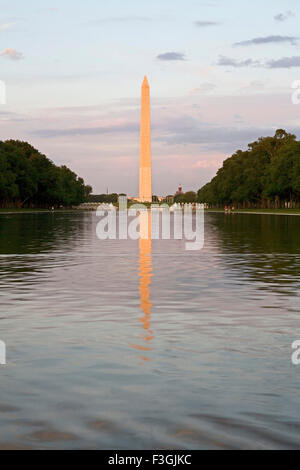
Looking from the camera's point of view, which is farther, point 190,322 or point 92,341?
point 190,322

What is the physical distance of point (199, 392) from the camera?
27.6 ft

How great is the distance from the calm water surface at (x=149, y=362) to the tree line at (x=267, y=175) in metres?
104

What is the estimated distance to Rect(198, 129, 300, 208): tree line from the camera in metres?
129

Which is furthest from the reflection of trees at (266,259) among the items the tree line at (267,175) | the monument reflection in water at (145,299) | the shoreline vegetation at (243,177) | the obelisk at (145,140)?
the obelisk at (145,140)

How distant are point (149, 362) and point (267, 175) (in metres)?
146

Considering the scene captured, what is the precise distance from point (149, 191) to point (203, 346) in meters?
150

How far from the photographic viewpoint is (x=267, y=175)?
502ft

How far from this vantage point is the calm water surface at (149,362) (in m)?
7.02

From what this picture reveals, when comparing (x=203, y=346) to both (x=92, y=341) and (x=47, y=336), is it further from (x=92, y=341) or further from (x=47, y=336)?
(x=47, y=336)

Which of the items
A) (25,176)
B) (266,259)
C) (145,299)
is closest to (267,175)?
(25,176)

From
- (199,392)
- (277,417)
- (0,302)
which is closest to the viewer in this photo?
(277,417)

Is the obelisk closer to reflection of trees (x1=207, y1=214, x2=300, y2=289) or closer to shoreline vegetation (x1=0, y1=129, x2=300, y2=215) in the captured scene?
shoreline vegetation (x1=0, y1=129, x2=300, y2=215)
